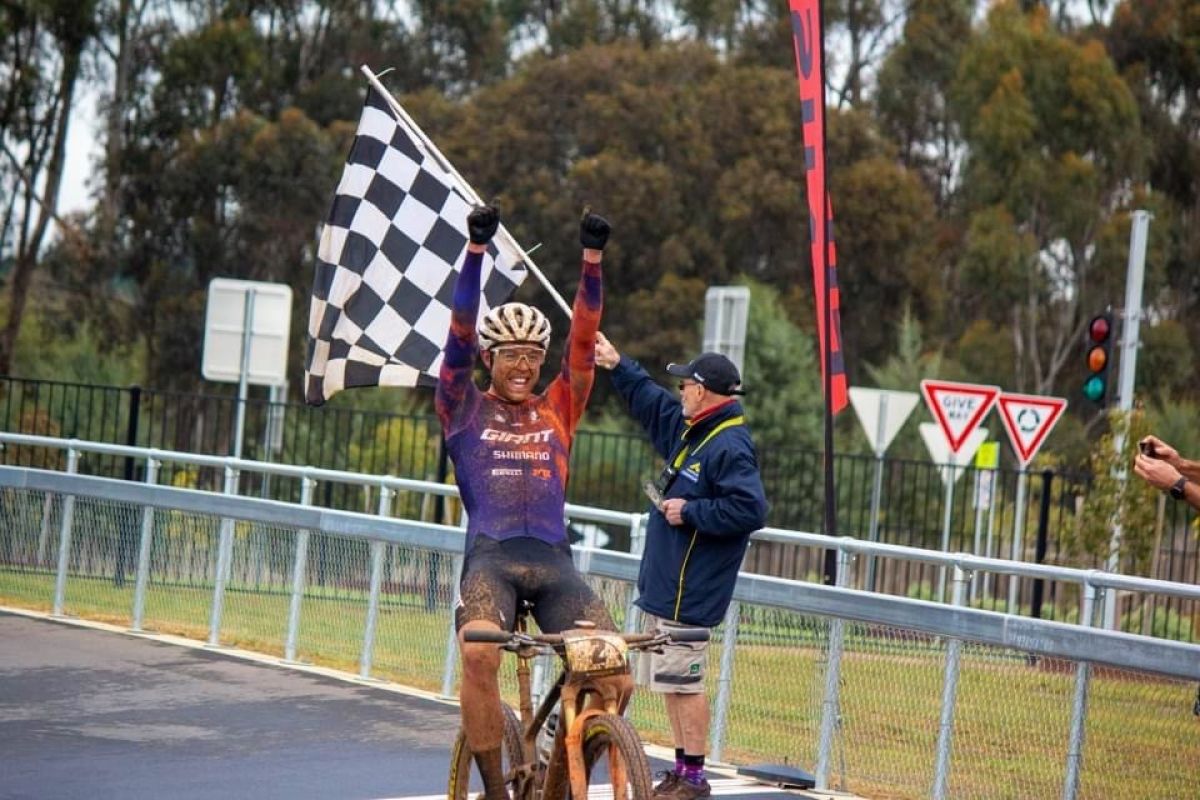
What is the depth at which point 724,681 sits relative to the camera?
428 inches

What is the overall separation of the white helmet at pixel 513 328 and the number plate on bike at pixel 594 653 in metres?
1.24

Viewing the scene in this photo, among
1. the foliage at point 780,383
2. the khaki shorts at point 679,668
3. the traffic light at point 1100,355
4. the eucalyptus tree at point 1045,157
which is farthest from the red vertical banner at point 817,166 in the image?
the eucalyptus tree at point 1045,157

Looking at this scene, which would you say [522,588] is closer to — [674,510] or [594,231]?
[594,231]

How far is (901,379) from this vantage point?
149 feet

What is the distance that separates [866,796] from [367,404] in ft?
96.0

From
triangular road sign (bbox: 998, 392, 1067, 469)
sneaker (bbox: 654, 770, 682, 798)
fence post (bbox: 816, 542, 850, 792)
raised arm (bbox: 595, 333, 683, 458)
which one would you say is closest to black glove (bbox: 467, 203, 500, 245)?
raised arm (bbox: 595, 333, 683, 458)

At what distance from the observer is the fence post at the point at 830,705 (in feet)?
33.6

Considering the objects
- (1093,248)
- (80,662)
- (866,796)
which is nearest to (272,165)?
(1093,248)

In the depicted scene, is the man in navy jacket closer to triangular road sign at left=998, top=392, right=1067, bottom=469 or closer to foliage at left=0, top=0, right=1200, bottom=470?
triangular road sign at left=998, top=392, right=1067, bottom=469

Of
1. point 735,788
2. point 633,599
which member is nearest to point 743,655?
point 633,599

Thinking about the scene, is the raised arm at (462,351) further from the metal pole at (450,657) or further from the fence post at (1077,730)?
the metal pole at (450,657)

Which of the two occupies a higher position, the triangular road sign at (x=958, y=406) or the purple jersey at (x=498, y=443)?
the triangular road sign at (x=958, y=406)

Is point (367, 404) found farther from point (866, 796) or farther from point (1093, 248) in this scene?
point (866, 796)

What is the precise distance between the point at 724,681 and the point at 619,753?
12.9 ft
